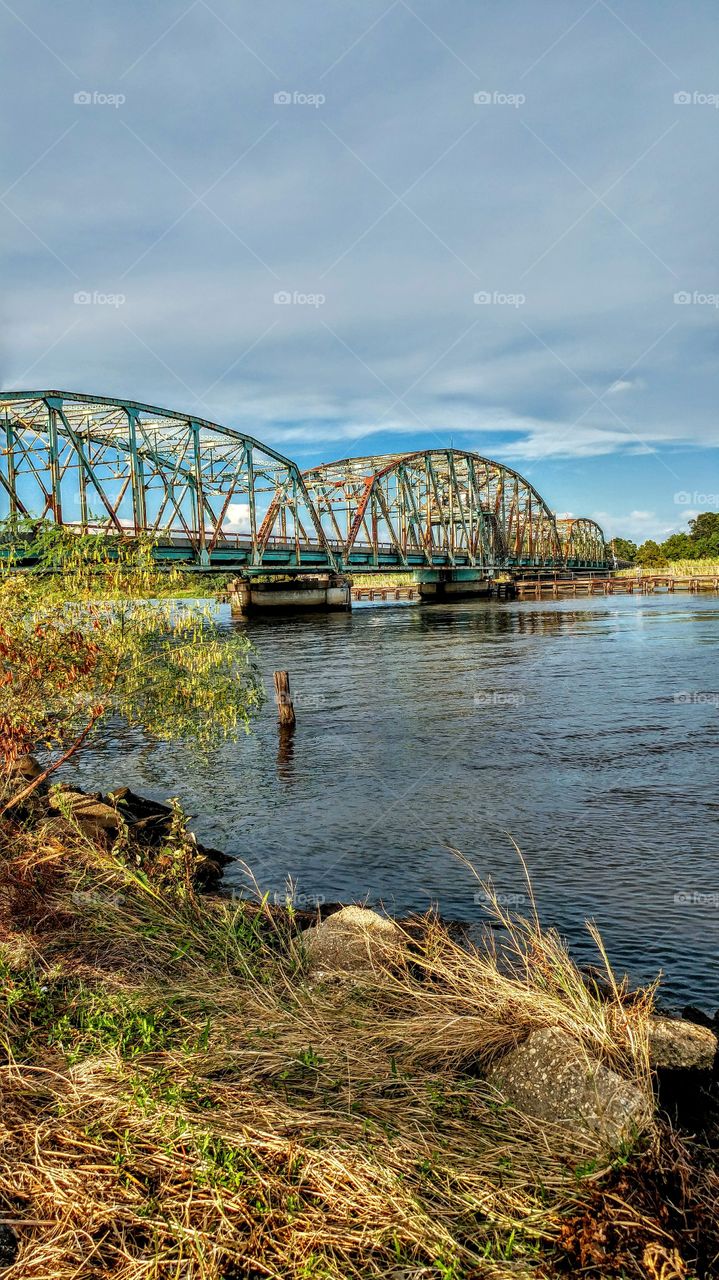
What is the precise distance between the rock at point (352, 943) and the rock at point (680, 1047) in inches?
82.5

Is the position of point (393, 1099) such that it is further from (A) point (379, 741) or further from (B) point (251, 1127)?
(A) point (379, 741)

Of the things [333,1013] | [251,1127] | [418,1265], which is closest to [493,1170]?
[418,1265]

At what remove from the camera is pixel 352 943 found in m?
7.11

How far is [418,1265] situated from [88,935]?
469cm

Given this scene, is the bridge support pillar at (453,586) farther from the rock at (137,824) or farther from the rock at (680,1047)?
the rock at (680,1047)

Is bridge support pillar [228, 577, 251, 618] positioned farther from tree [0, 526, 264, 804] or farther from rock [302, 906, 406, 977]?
rock [302, 906, 406, 977]

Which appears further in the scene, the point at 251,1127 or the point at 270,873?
the point at 270,873

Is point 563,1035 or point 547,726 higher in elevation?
point 563,1035

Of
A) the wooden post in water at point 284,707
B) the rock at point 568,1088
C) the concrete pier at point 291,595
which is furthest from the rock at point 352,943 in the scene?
the concrete pier at point 291,595

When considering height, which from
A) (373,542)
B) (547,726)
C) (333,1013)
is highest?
(373,542)

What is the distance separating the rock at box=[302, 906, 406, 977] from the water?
117 inches

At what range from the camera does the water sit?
1076cm

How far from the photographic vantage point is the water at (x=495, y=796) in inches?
424

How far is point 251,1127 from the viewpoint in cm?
421
